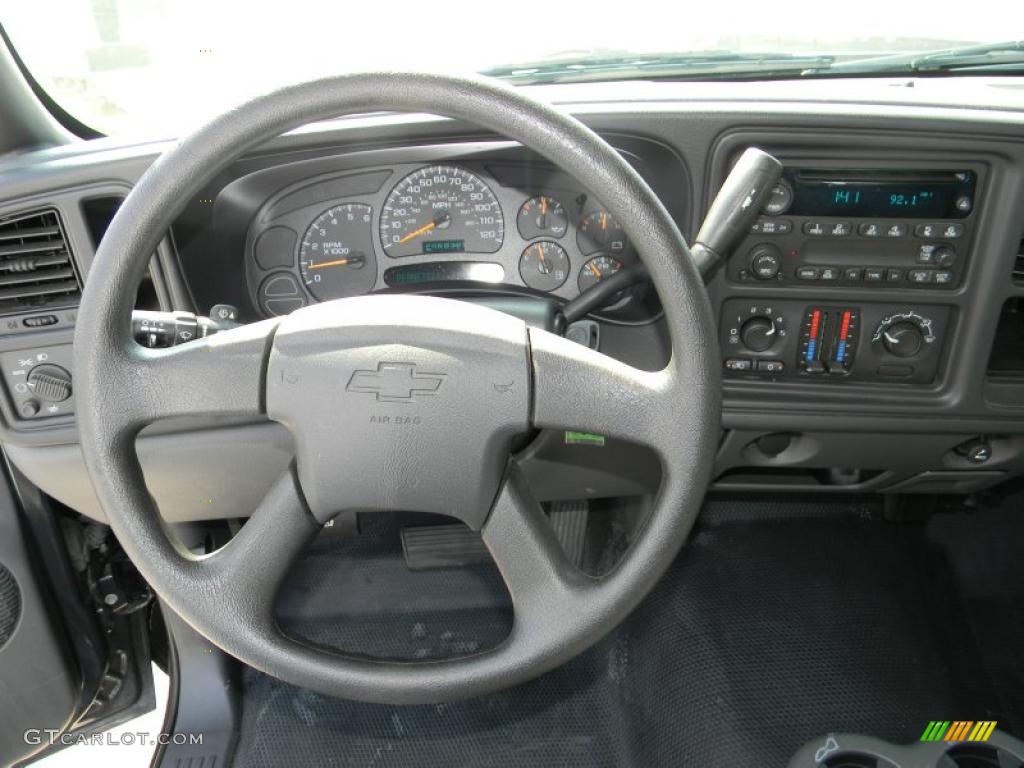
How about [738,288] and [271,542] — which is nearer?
[271,542]

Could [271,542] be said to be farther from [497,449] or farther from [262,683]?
[262,683]

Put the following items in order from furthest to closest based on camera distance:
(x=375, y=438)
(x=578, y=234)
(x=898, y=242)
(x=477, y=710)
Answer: (x=477, y=710)
(x=578, y=234)
(x=898, y=242)
(x=375, y=438)

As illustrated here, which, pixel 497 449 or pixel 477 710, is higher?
pixel 497 449

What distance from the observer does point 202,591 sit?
100cm

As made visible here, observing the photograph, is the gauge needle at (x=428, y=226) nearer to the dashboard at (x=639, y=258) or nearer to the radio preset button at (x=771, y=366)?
the dashboard at (x=639, y=258)

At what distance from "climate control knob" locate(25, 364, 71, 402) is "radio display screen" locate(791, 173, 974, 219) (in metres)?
1.25

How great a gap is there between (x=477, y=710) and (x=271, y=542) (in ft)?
2.98

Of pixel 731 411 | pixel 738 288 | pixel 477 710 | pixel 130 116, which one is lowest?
pixel 477 710

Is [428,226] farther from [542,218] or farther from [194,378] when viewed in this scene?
[194,378]

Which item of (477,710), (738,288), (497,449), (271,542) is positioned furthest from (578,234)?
(477,710)

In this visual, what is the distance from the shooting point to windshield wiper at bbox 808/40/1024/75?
1591mm

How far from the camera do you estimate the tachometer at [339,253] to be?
1.56 meters
